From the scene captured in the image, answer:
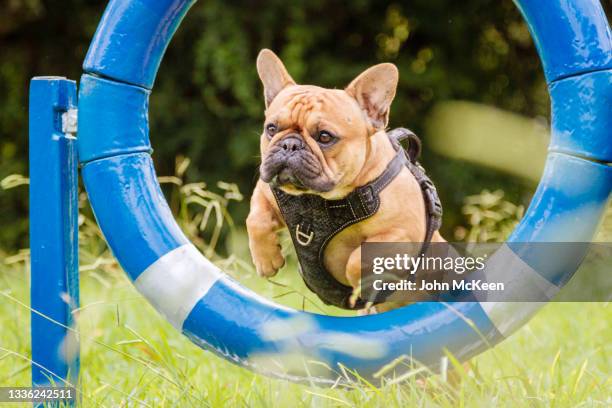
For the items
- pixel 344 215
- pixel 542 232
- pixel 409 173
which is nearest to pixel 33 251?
pixel 344 215

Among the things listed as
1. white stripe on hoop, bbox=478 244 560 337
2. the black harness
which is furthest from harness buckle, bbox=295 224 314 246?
white stripe on hoop, bbox=478 244 560 337

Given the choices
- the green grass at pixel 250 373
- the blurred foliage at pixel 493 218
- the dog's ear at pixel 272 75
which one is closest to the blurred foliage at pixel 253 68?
the blurred foliage at pixel 493 218

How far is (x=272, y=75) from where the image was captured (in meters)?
2.48

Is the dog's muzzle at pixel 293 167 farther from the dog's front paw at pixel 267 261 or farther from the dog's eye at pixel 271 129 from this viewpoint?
the dog's front paw at pixel 267 261

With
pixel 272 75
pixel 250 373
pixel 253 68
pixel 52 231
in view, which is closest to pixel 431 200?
pixel 272 75

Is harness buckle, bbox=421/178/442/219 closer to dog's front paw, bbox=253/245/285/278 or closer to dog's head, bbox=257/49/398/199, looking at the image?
dog's head, bbox=257/49/398/199

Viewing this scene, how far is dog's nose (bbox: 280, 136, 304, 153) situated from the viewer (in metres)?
2.21

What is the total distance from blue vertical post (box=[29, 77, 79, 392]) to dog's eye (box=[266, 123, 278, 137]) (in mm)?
600

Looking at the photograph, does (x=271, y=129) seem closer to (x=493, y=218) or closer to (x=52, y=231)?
(x=52, y=231)

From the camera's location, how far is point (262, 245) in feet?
7.79

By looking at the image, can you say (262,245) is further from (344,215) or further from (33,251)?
(33,251)

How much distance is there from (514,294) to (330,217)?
1.81 ft

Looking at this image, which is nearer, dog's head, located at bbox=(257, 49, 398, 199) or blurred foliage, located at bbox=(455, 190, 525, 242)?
dog's head, located at bbox=(257, 49, 398, 199)

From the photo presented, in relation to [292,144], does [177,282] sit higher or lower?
lower
